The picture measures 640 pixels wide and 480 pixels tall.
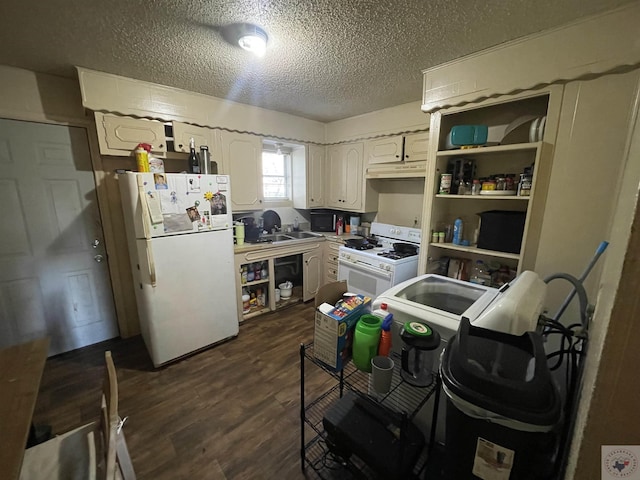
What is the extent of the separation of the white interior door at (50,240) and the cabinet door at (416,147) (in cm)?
297

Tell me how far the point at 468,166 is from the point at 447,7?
3.57 ft

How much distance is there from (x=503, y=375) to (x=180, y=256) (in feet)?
7.03

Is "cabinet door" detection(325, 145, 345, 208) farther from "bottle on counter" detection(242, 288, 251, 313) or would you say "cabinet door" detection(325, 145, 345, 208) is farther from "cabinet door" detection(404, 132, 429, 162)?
"bottle on counter" detection(242, 288, 251, 313)

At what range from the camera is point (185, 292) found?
7.06 feet

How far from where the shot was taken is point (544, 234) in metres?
1.57

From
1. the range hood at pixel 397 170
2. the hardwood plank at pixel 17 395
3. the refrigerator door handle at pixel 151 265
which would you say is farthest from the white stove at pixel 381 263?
the hardwood plank at pixel 17 395

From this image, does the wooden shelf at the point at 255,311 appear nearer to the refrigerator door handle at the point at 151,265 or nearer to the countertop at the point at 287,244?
the countertop at the point at 287,244

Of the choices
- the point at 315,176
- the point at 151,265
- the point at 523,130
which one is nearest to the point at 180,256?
the point at 151,265

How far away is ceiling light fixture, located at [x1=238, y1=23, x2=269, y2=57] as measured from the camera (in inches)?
55.9

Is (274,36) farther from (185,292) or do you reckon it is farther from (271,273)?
(271,273)

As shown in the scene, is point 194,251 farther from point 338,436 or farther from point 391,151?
point 391,151

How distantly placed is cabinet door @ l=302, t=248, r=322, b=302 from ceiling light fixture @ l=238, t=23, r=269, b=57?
212 cm

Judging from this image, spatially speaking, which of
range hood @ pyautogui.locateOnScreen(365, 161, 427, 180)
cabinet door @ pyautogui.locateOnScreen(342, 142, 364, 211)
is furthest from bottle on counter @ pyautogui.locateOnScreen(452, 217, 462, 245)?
cabinet door @ pyautogui.locateOnScreen(342, 142, 364, 211)

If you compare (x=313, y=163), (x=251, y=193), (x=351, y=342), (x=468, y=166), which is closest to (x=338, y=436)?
(x=351, y=342)
